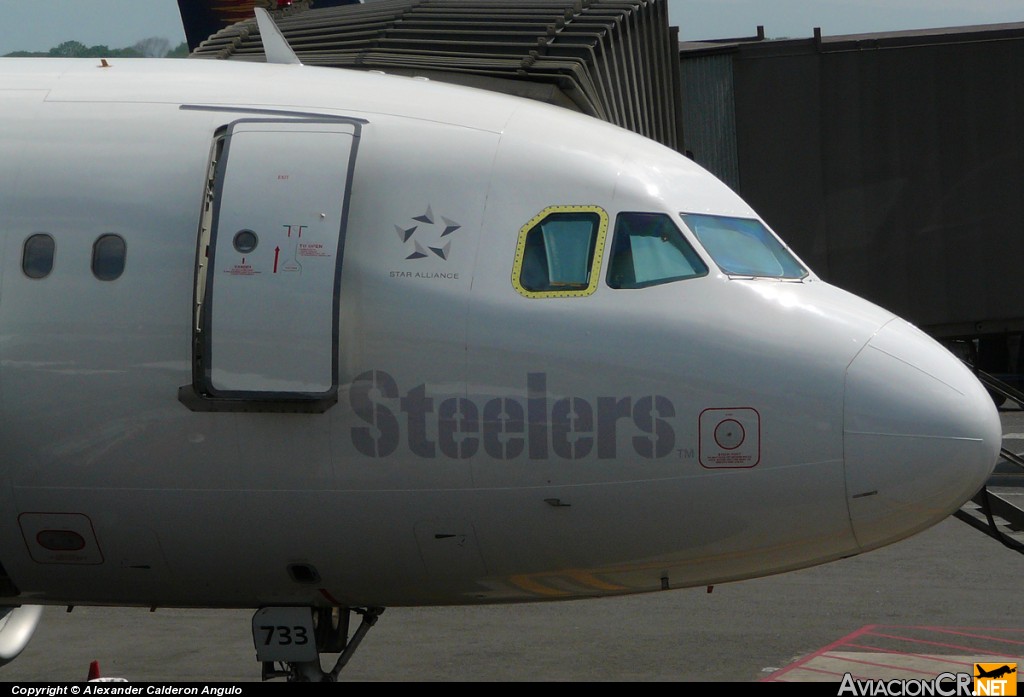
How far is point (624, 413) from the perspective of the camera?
7480 millimetres

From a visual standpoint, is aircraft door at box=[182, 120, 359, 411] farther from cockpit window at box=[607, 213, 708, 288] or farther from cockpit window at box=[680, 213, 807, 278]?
cockpit window at box=[680, 213, 807, 278]

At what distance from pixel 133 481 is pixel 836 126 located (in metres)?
16.0

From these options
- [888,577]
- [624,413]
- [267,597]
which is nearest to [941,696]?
[624,413]

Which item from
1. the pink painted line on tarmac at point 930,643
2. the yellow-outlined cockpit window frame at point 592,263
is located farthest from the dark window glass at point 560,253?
the pink painted line on tarmac at point 930,643

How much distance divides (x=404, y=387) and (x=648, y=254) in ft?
5.37

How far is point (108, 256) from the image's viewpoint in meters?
7.89

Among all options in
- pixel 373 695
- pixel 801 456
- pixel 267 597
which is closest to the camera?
pixel 801 456

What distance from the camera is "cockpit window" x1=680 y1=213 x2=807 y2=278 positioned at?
7.95m

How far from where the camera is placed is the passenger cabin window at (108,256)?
786 centimetres

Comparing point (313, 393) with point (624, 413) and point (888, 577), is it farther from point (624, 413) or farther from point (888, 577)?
point (888, 577)

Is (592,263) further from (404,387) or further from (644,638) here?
(644,638)

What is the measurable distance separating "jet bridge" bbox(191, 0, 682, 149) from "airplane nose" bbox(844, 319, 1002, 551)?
23.9ft

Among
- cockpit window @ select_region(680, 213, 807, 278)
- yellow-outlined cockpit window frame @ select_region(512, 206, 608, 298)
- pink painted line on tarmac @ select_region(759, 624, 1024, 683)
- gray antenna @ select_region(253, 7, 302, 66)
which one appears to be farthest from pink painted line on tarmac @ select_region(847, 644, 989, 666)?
gray antenna @ select_region(253, 7, 302, 66)

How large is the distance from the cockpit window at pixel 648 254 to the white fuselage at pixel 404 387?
0.26 ft
